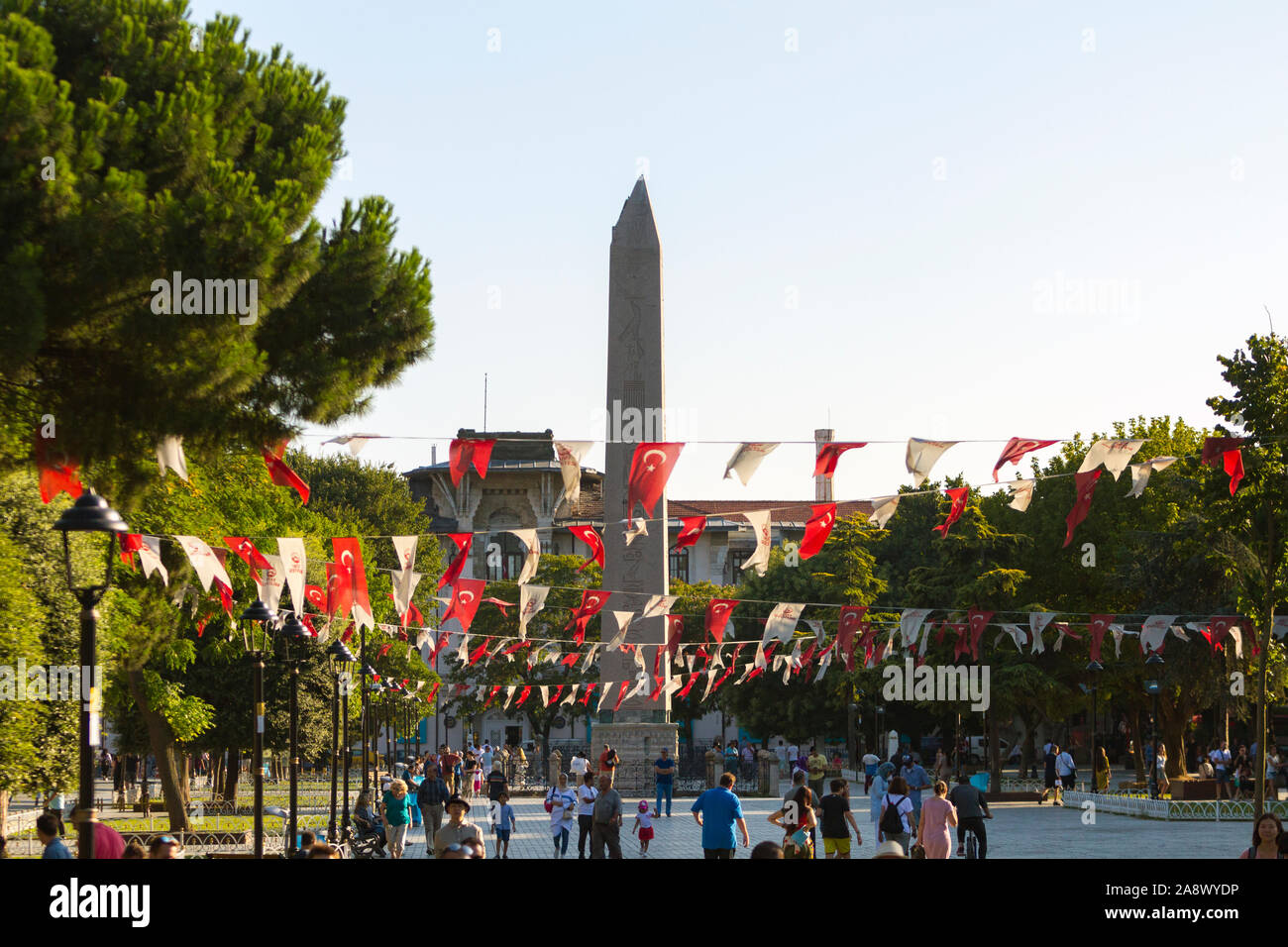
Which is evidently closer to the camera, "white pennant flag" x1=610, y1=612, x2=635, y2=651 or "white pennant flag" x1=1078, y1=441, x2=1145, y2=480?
"white pennant flag" x1=1078, y1=441, x2=1145, y2=480

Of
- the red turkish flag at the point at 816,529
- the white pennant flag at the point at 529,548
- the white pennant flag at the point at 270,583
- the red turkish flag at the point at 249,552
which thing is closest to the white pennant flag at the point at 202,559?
the red turkish flag at the point at 249,552

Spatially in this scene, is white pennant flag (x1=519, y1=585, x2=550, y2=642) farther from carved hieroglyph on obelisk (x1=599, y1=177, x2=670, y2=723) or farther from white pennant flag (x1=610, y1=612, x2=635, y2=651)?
carved hieroglyph on obelisk (x1=599, y1=177, x2=670, y2=723)

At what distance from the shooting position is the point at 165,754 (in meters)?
31.5

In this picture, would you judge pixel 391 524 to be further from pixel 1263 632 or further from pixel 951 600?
pixel 1263 632

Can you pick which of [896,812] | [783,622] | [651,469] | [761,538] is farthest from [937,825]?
[783,622]

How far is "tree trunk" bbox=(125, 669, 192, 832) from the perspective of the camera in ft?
95.5

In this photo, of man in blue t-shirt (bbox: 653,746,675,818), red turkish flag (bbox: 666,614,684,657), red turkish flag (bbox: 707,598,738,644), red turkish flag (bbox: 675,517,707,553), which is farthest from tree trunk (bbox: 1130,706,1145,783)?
red turkish flag (bbox: 675,517,707,553)

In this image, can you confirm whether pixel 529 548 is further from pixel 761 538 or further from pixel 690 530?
pixel 761 538

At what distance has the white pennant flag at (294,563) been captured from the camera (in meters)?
20.5

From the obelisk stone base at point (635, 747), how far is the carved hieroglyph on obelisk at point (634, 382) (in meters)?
4.47

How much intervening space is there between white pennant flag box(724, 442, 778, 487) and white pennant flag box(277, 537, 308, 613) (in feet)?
19.2

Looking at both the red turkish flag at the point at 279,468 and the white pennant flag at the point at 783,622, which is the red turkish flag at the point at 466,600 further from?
the white pennant flag at the point at 783,622

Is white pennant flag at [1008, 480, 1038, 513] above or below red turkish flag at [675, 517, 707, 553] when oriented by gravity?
above
